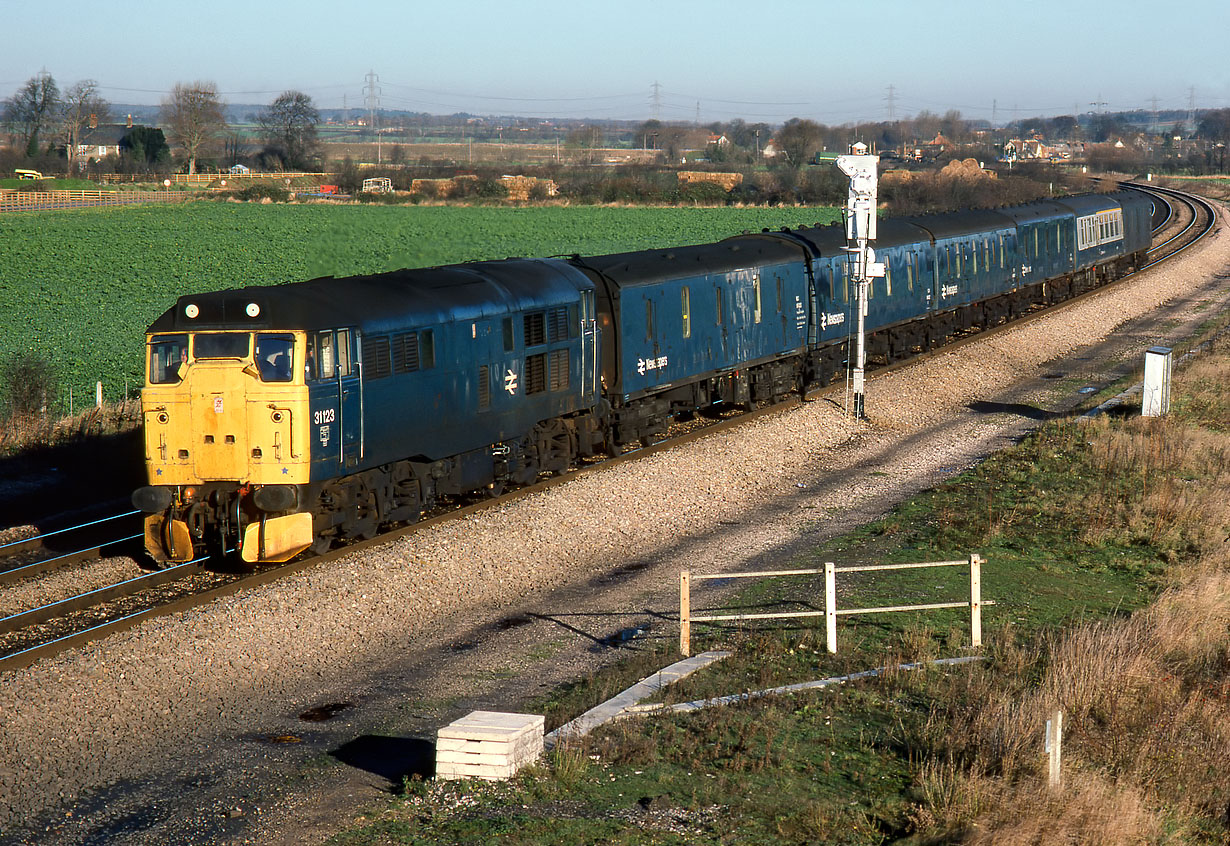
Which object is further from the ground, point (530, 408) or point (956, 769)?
point (530, 408)

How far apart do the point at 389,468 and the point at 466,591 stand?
2592mm

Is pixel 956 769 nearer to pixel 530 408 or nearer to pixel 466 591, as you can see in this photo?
pixel 466 591

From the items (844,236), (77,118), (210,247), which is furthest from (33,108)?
(844,236)

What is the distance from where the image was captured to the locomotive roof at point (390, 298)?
1631cm

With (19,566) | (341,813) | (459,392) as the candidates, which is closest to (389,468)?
(459,392)

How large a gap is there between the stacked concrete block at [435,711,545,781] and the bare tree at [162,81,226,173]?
141 metres

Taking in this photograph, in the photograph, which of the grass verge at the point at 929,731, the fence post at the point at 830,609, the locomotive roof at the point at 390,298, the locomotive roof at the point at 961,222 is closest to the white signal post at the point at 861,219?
the locomotive roof at the point at 390,298

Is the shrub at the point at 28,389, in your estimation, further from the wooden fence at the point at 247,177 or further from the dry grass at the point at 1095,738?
the wooden fence at the point at 247,177

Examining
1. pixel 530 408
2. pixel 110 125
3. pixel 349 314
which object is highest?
pixel 110 125

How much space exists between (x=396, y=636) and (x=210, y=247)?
65278 mm

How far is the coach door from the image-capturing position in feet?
74.1

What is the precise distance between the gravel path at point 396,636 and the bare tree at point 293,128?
5058 inches

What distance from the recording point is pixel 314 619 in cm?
1498

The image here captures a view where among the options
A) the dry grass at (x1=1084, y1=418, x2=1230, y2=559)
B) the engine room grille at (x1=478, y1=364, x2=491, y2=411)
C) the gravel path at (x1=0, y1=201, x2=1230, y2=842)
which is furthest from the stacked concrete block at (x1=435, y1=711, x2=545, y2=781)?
the dry grass at (x1=1084, y1=418, x2=1230, y2=559)
